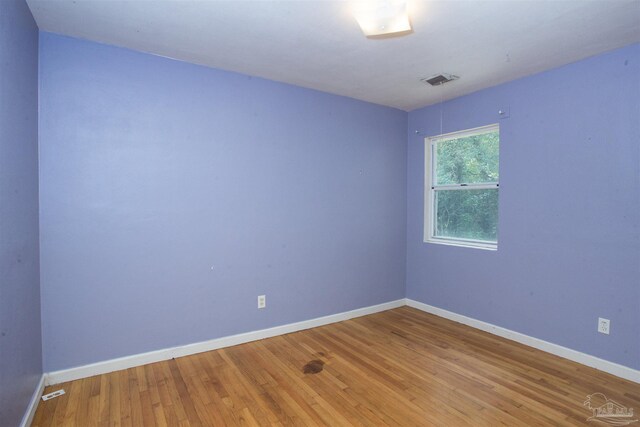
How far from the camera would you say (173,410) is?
2.03m

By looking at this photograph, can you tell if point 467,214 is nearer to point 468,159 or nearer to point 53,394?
point 468,159

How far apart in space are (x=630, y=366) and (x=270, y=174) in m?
3.30

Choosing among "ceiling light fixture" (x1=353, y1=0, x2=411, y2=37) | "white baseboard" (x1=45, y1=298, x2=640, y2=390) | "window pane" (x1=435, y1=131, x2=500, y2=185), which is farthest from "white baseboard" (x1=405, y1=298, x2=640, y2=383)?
"ceiling light fixture" (x1=353, y1=0, x2=411, y2=37)

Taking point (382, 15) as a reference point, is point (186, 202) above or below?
below

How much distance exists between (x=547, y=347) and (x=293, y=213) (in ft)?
8.66

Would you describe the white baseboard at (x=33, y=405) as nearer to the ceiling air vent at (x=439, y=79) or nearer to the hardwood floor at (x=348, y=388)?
the hardwood floor at (x=348, y=388)

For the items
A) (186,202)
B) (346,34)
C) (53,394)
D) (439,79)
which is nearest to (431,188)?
(439,79)

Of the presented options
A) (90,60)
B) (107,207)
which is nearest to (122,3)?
(90,60)

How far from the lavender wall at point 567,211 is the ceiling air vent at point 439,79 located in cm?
53

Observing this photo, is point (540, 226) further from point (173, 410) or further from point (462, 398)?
point (173, 410)

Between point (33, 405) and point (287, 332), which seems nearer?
point (33, 405)

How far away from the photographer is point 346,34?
228 cm

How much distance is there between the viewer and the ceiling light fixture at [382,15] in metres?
1.86

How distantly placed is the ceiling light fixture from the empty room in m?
0.01
